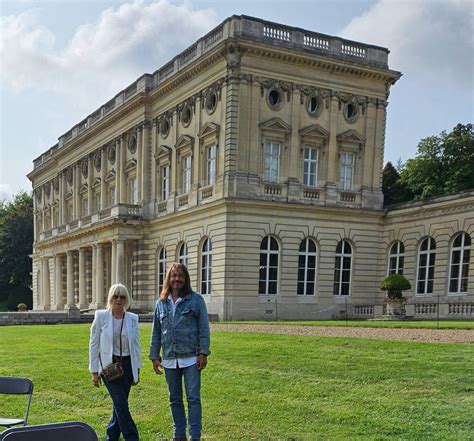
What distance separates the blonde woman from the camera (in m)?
6.20

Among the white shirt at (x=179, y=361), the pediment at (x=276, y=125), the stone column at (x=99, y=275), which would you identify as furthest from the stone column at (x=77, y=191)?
the white shirt at (x=179, y=361)

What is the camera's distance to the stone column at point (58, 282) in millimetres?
50094

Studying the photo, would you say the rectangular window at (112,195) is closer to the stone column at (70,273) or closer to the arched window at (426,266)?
the stone column at (70,273)

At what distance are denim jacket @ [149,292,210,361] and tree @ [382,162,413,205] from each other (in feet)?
150

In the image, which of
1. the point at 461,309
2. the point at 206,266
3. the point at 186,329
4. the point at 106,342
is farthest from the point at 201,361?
the point at 206,266

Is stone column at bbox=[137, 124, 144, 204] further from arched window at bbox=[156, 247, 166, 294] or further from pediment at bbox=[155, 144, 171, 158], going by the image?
arched window at bbox=[156, 247, 166, 294]

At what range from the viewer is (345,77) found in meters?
32.3

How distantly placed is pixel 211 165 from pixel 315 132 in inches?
250

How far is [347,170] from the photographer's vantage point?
108 ft

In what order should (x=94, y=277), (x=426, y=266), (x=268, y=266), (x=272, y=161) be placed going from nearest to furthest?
(x=426, y=266), (x=268, y=266), (x=272, y=161), (x=94, y=277)

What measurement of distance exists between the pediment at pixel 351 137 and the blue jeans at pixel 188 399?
27.5 metres

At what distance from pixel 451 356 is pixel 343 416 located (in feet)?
16.3

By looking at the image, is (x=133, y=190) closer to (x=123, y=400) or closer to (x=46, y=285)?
(x=46, y=285)

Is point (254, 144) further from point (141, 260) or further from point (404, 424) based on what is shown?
point (404, 424)
